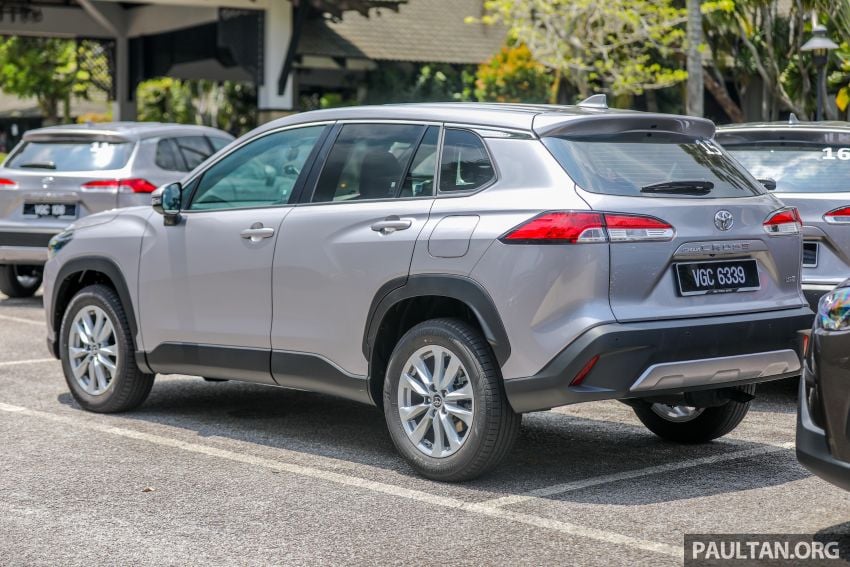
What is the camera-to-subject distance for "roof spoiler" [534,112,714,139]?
6.27 metres

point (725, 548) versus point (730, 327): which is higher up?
point (730, 327)

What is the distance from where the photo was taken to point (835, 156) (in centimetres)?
871

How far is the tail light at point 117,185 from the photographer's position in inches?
529

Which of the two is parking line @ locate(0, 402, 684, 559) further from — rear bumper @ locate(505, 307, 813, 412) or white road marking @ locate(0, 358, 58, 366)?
white road marking @ locate(0, 358, 58, 366)

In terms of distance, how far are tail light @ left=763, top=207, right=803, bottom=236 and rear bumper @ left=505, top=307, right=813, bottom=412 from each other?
0.43 meters

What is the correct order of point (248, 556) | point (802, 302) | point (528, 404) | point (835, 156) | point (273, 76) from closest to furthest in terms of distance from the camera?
point (248, 556), point (528, 404), point (802, 302), point (835, 156), point (273, 76)

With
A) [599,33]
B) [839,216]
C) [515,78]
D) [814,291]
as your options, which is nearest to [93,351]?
[814,291]

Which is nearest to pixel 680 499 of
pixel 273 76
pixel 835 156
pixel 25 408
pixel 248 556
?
pixel 248 556

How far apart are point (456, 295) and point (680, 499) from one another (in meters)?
1.32

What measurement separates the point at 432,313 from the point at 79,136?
8.30 m

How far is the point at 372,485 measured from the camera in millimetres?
6371

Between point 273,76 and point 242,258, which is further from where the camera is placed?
point 273,76

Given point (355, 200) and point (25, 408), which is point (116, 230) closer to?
point (25, 408)

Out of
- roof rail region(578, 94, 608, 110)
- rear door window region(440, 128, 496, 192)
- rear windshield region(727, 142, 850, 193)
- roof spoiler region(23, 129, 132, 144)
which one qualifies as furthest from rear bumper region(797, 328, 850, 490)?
roof spoiler region(23, 129, 132, 144)
